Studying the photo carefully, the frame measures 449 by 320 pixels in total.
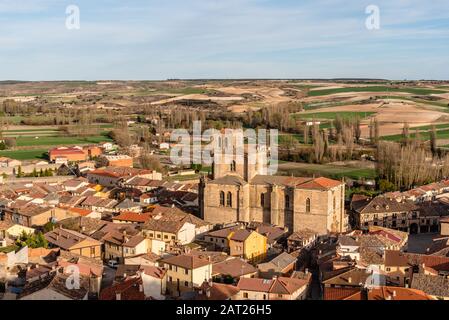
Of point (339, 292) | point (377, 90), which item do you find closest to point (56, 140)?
point (339, 292)

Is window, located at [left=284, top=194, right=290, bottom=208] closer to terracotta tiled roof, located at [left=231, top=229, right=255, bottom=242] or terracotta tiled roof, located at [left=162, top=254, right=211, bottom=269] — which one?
terracotta tiled roof, located at [left=231, top=229, right=255, bottom=242]

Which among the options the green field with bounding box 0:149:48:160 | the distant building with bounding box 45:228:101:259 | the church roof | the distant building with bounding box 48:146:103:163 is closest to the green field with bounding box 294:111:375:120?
the distant building with bounding box 48:146:103:163

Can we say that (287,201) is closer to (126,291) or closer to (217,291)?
(217,291)

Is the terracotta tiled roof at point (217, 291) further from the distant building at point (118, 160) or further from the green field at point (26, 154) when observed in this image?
the green field at point (26, 154)

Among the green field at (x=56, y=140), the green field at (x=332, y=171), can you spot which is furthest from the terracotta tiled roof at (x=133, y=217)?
the green field at (x=56, y=140)

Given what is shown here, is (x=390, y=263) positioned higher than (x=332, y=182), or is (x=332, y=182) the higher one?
(x=332, y=182)
